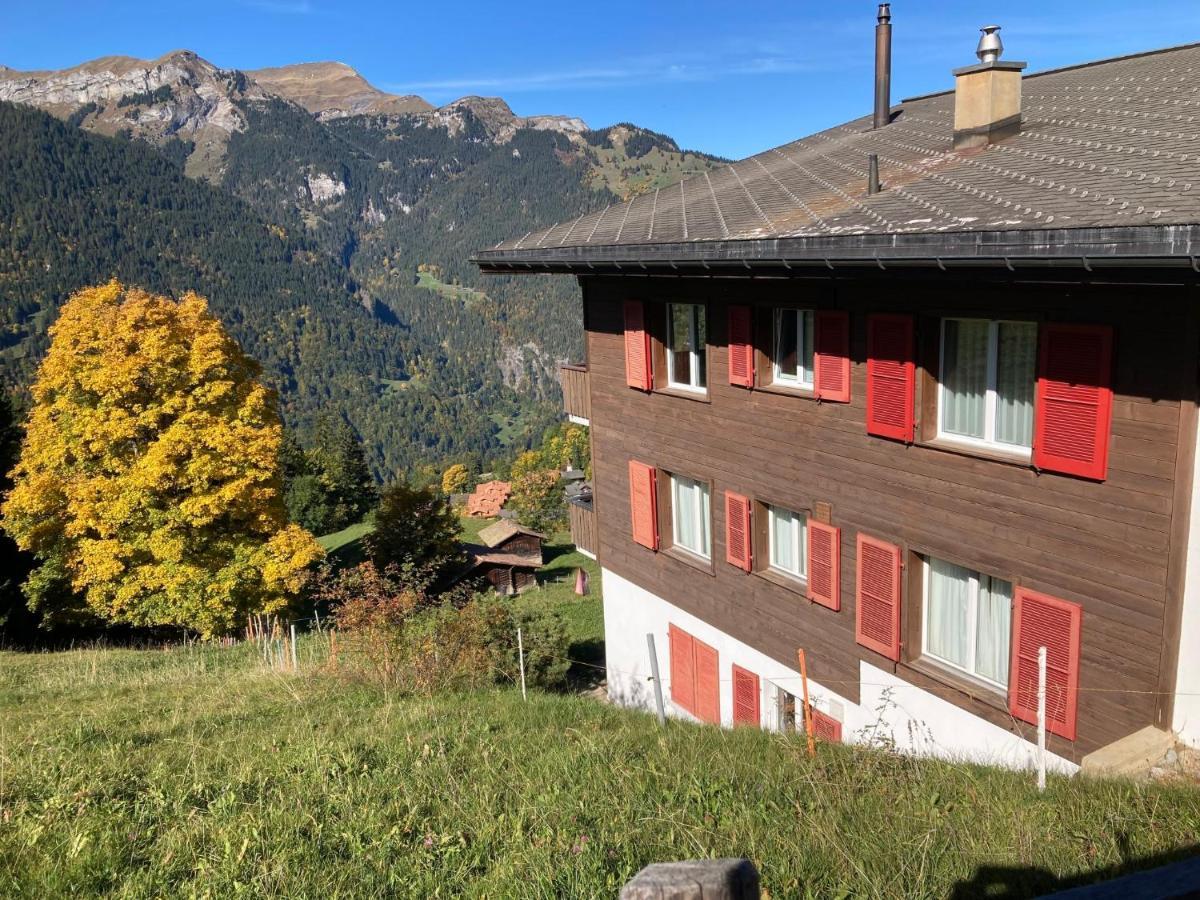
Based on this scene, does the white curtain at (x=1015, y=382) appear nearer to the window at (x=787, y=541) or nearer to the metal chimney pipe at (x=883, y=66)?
the window at (x=787, y=541)

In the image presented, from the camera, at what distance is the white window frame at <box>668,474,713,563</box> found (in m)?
12.3

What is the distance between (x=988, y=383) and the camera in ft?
26.2

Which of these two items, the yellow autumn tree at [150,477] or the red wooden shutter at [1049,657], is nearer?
the red wooden shutter at [1049,657]

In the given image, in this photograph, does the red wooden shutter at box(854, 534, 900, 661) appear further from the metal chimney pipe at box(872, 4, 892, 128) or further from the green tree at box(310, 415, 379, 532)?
the green tree at box(310, 415, 379, 532)

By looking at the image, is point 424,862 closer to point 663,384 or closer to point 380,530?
point 663,384

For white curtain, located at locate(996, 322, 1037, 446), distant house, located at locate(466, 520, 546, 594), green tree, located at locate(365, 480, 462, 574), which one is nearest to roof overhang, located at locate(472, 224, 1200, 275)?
white curtain, located at locate(996, 322, 1037, 446)

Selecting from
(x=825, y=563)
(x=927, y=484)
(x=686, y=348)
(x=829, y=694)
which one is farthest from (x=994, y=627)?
(x=686, y=348)

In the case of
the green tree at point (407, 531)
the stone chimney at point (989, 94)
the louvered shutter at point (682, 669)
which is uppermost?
the stone chimney at point (989, 94)

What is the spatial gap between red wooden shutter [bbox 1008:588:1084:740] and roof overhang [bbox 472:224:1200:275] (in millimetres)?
3043

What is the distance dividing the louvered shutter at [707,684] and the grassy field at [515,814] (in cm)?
428

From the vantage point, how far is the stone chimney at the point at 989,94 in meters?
9.70

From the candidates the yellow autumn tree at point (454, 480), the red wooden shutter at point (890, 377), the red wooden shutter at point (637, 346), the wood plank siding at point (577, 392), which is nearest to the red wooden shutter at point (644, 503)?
the red wooden shutter at point (637, 346)

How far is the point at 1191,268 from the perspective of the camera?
17.9ft

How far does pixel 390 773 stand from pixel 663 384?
737cm
